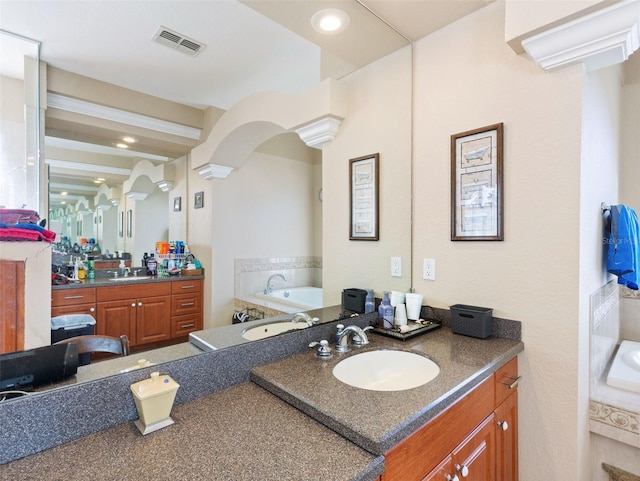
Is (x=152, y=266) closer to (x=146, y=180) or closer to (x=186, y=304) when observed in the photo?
(x=186, y=304)

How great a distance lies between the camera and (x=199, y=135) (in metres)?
1.10

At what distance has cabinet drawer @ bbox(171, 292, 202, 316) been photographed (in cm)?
104

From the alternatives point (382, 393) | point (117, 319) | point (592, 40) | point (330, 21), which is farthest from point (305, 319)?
point (592, 40)

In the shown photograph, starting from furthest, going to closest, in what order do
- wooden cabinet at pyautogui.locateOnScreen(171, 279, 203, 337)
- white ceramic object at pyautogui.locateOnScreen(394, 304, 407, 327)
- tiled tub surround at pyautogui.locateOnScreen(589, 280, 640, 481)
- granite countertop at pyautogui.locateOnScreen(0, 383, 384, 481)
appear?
white ceramic object at pyautogui.locateOnScreen(394, 304, 407, 327)
tiled tub surround at pyautogui.locateOnScreen(589, 280, 640, 481)
wooden cabinet at pyautogui.locateOnScreen(171, 279, 203, 337)
granite countertop at pyautogui.locateOnScreen(0, 383, 384, 481)

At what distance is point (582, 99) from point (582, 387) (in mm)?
1198

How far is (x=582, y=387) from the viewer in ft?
4.53

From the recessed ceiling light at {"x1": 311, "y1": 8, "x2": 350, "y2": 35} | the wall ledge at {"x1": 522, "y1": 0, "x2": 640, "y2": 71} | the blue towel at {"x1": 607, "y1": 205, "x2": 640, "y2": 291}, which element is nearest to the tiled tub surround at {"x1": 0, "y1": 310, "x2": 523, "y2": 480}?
the blue towel at {"x1": 607, "y1": 205, "x2": 640, "y2": 291}

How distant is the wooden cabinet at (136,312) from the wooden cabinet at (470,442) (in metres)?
0.75

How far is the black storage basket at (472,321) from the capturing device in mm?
1507

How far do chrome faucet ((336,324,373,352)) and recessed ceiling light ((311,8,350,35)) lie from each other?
132 cm

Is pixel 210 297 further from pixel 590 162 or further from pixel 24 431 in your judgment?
pixel 590 162

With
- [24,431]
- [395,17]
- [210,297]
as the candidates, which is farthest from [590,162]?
[24,431]

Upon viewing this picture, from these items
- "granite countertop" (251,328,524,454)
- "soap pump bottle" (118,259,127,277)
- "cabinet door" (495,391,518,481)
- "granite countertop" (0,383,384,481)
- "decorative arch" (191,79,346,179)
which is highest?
"decorative arch" (191,79,346,179)

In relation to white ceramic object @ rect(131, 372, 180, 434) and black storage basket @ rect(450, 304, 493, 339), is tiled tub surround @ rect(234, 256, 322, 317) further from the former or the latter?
black storage basket @ rect(450, 304, 493, 339)
